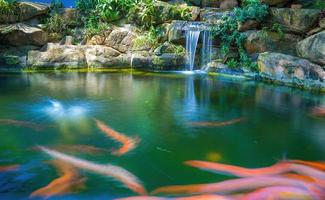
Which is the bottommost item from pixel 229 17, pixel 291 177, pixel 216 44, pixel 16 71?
pixel 291 177

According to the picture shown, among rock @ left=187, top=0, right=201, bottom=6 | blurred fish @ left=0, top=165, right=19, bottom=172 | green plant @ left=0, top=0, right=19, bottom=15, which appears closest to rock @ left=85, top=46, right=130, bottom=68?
green plant @ left=0, top=0, right=19, bottom=15

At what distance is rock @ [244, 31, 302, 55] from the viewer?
47.1 feet

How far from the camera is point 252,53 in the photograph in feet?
49.9

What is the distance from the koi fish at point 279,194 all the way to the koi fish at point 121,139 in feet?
7.70

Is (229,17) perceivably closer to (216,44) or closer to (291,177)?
(216,44)

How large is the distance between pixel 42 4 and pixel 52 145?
14393 mm

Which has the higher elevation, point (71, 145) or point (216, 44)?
point (216, 44)

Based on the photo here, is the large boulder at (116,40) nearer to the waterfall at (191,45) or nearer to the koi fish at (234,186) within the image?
the waterfall at (191,45)

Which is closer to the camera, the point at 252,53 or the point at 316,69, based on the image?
the point at 316,69

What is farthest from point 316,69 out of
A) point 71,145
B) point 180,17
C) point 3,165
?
point 3,165

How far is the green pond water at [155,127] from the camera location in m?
4.92

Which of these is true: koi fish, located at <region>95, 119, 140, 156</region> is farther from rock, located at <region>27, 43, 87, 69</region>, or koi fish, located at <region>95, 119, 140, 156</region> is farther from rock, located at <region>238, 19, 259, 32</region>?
rock, located at <region>238, 19, 259, 32</region>

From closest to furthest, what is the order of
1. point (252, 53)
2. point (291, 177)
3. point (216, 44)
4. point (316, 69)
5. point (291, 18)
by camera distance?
1. point (291, 177)
2. point (316, 69)
3. point (291, 18)
4. point (252, 53)
5. point (216, 44)

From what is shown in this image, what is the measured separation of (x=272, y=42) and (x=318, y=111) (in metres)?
6.12
